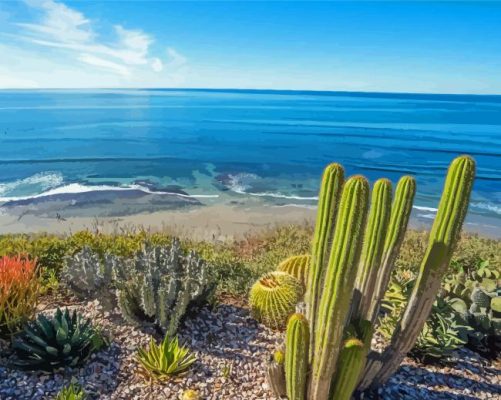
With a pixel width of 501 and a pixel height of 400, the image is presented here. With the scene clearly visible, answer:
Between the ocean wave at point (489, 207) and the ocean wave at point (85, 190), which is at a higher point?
the ocean wave at point (489, 207)

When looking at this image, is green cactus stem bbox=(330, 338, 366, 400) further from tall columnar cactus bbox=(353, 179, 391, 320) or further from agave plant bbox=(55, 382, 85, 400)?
agave plant bbox=(55, 382, 85, 400)

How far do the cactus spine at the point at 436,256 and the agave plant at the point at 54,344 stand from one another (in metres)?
Answer: 2.96

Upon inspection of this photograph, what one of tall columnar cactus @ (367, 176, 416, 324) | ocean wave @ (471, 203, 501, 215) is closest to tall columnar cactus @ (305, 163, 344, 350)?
tall columnar cactus @ (367, 176, 416, 324)

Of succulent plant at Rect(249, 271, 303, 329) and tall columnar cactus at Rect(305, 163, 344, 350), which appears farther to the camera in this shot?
succulent plant at Rect(249, 271, 303, 329)

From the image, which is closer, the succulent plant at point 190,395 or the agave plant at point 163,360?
the succulent plant at point 190,395

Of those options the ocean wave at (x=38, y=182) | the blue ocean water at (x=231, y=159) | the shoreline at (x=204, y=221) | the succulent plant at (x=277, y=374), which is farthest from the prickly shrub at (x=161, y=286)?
the ocean wave at (x=38, y=182)

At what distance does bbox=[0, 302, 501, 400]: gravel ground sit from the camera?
14.6ft

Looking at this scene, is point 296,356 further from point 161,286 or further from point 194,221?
point 194,221

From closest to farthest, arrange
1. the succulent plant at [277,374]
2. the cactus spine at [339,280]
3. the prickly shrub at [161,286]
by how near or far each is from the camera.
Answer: the cactus spine at [339,280], the succulent plant at [277,374], the prickly shrub at [161,286]

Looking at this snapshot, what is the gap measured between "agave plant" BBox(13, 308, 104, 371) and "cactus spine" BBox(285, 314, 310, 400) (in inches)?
82.9

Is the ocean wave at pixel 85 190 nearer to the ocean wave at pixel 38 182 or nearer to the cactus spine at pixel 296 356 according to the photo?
the ocean wave at pixel 38 182

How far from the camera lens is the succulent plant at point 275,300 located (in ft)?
18.0

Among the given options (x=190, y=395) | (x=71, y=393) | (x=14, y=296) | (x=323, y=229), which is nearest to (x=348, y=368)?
(x=323, y=229)

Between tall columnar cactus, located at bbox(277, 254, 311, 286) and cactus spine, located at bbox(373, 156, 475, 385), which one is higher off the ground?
cactus spine, located at bbox(373, 156, 475, 385)
